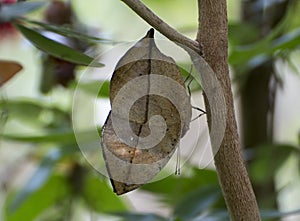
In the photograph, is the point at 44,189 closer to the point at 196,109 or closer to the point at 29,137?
the point at 29,137

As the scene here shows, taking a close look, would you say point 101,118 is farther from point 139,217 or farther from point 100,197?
point 100,197

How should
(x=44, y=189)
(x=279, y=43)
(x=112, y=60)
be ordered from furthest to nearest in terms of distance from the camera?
(x=44, y=189) < (x=279, y=43) < (x=112, y=60)

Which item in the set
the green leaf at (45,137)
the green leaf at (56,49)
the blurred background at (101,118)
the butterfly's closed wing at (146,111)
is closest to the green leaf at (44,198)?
the blurred background at (101,118)

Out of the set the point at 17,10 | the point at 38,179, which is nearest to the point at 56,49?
the point at 17,10

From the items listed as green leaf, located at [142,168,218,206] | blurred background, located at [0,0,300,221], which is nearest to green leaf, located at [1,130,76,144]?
blurred background, located at [0,0,300,221]

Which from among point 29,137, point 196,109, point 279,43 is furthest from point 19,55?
point 196,109

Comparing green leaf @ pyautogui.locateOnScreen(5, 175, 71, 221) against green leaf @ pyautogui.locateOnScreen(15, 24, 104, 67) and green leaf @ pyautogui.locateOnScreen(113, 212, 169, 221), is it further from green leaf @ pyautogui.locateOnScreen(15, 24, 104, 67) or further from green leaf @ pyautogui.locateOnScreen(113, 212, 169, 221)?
green leaf @ pyautogui.locateOnScreen(15, 24, 104, 67)

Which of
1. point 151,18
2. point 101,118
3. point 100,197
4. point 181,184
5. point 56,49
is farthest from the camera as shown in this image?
point 100,197
